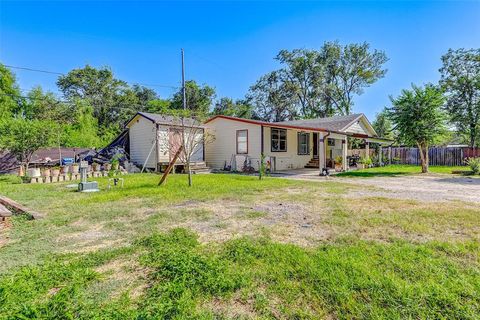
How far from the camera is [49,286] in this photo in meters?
2.39

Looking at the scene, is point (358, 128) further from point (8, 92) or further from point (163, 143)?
point (8, 92)

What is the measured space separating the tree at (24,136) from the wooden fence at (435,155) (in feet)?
72.4

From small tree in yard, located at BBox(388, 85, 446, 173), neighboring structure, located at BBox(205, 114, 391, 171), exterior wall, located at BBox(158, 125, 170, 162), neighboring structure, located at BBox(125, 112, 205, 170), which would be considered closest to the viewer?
small tree in yard, located at BBox(388, 85, 446, 173)

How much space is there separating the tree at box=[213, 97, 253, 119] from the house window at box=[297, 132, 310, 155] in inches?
679

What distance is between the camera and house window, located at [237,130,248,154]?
15.0m

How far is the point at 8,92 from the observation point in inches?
987

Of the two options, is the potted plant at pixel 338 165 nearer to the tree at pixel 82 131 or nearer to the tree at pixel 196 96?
the tree at pixel 82 131

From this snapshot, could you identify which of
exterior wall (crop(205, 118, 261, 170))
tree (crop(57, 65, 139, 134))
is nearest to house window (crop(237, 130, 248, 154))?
exterior wall (crop(205, 118, 261, 170))

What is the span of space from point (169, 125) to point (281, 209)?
9525mm

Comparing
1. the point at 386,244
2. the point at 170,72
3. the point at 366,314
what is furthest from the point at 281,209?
the point at 170,72

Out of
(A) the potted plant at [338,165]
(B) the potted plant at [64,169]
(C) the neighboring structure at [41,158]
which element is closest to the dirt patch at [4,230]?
(B) the potted plant at [64,169]

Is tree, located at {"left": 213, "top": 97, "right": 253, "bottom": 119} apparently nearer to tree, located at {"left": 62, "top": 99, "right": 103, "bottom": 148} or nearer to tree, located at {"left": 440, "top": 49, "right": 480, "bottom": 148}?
tree, located at {"left": 62, "top": 99, "right": 103, "bottom": 148}

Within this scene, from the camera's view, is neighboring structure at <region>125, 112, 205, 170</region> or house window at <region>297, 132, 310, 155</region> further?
house window at <region>297, 132, 310, 155</region>

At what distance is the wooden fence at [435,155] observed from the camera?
712 inches
